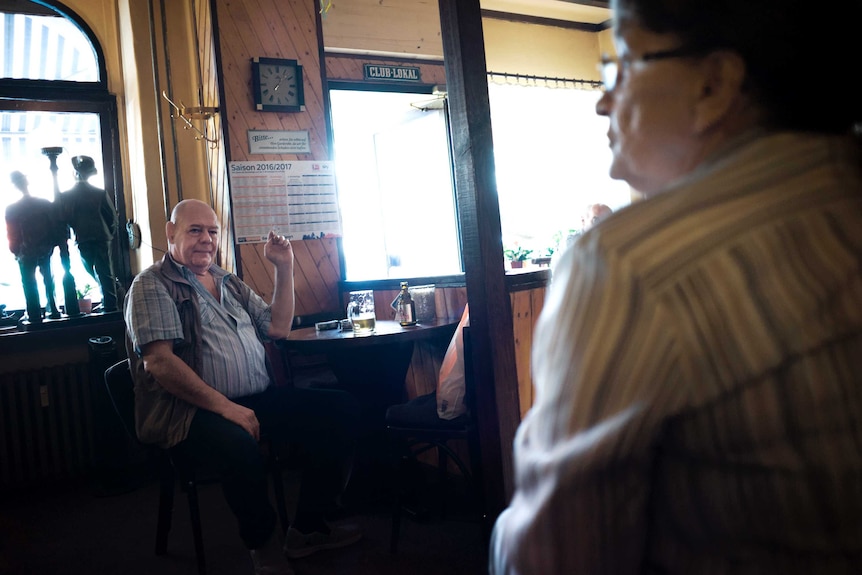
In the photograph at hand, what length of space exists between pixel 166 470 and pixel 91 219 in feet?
6.44

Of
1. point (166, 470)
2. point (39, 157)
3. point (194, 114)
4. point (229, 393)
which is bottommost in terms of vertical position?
point (166, 470)

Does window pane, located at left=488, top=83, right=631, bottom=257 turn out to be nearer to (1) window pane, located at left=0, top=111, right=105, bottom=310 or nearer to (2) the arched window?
(2) the arched window

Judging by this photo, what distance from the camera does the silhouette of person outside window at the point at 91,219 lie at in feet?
13.2

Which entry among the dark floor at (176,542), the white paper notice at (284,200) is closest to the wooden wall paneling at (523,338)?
the dark floor at (176,542)

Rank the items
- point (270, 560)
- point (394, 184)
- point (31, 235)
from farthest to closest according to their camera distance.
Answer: point (394, 184) → point (31, 235) → point (270, 560)

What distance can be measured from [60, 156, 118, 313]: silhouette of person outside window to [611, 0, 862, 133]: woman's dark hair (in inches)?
162

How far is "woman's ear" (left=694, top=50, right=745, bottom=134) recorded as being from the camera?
1.82 ft

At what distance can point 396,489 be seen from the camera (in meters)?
2.68

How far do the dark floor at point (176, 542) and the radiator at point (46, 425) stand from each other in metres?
0.23

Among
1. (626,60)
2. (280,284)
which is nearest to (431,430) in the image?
(280,284)

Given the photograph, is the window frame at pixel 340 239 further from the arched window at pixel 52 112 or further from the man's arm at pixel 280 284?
the arched window at pixel 52 112

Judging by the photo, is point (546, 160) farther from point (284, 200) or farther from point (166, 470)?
point (166, 470)

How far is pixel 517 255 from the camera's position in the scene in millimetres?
5402

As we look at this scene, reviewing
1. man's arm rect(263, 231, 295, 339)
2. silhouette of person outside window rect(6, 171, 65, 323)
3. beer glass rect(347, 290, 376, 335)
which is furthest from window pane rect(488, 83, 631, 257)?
silhouette of person outside window rect(6, 171, 65, 323)
